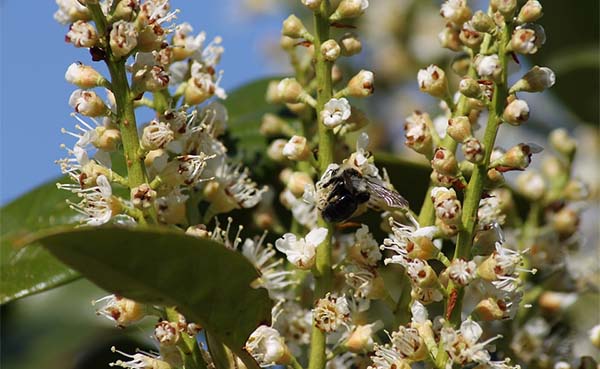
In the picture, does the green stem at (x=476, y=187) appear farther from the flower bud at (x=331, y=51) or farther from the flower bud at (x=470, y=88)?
the flower bud at (x=331, y=51)

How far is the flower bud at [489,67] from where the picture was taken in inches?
73.1

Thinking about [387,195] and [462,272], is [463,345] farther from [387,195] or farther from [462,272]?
[387,195]

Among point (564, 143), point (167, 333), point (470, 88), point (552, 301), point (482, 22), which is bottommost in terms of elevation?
point (552, 301)

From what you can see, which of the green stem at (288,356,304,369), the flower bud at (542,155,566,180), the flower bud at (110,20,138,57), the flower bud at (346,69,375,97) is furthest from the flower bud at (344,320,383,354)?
the flower bud at (542,155,566,180)

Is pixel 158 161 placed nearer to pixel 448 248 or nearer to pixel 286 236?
pixel 286 236

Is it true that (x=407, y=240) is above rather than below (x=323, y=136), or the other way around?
below

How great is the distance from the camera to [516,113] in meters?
1.88

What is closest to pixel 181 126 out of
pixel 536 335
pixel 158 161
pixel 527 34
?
pixel 158 161

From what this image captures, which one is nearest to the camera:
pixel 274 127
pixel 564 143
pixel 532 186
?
pixel 274 127

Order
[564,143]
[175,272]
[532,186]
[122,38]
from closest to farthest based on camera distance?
[175,272], [122,38], [532,186], [564,143]

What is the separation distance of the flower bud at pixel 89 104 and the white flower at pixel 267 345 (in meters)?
0.46

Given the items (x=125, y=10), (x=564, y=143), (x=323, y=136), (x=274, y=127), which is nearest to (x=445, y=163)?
(x=323, y=136)

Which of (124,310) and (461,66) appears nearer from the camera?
(124,310)

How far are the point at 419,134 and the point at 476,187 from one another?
0.20 metres
